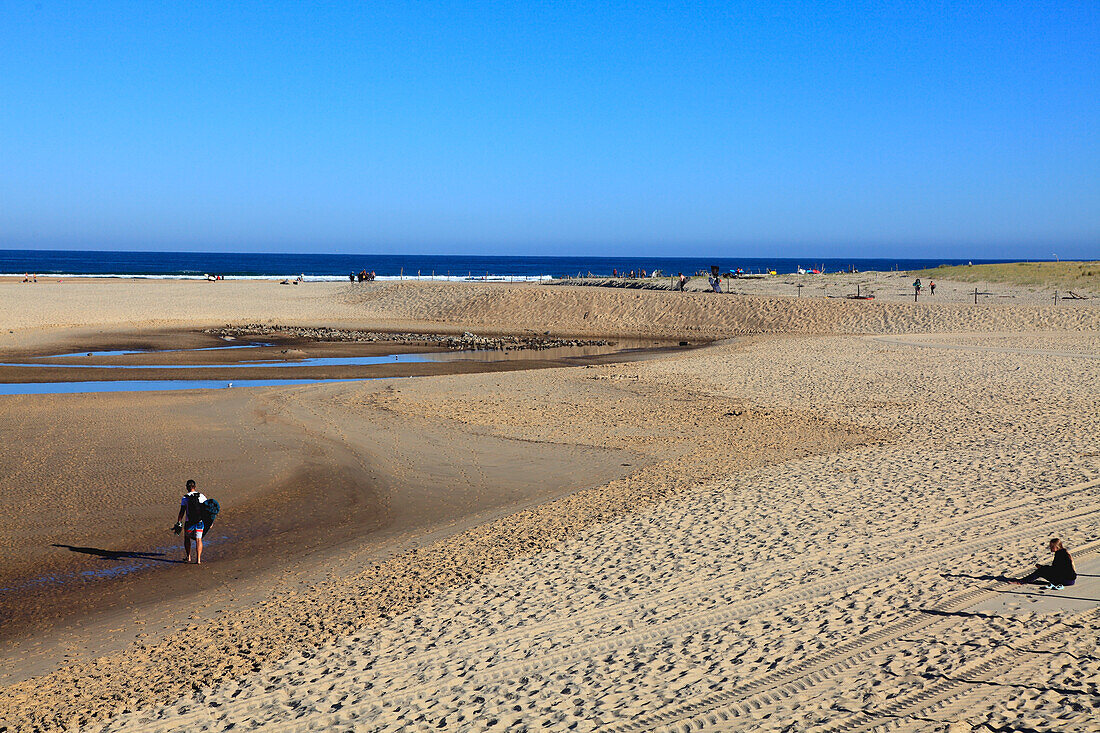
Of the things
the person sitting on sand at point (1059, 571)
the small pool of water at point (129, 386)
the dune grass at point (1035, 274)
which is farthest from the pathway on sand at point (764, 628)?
the dune grass at point (1035, 274)

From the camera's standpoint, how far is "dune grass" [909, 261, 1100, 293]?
52534mm

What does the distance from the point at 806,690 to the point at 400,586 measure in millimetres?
4875

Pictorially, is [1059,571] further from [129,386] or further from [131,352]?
[131,352]

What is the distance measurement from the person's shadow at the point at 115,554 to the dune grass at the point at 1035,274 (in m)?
53.1

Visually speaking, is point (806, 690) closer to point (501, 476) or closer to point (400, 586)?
point (400, 586)

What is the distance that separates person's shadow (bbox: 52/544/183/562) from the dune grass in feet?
174

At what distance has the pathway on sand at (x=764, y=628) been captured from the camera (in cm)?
635

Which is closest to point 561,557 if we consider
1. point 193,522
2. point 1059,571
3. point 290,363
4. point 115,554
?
point 193,522

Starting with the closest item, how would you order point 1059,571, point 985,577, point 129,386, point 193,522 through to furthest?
1. point 1059,571
2. point 985,577
3. point 193,522
4. point 129,386

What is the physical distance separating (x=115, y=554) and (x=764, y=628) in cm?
824

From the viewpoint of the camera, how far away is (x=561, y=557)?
10.4 m

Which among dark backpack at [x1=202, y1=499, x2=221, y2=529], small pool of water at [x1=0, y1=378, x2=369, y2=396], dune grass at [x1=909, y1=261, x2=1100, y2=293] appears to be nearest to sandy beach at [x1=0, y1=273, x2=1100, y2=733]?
dark backpack at [x1=202, y1=499, x2=221, y2=529]

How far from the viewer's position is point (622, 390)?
23.6 meters

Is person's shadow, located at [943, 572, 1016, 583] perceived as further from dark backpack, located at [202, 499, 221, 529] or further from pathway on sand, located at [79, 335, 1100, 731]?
dark backpack, located at [202, 499, 221, 529]
